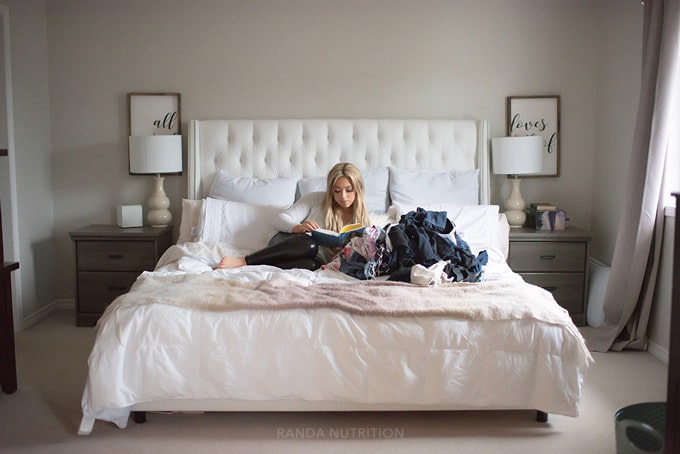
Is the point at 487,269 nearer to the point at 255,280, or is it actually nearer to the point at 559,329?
the point at 559,329

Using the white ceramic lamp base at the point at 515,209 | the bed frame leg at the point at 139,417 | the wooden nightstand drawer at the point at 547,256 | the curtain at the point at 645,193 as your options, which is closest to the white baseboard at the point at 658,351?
the curtain at the point at 645,193

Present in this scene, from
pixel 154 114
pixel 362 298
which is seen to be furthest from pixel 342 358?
pixel 154 114

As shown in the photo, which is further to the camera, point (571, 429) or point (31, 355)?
point (31, 355)

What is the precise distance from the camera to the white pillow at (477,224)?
4012 mm

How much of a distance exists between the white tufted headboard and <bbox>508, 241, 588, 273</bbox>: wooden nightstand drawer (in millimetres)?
500

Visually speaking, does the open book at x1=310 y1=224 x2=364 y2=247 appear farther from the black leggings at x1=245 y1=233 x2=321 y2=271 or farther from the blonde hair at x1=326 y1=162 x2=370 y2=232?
the blonde hair at x1=326 y1=162 x2=370 y2=232

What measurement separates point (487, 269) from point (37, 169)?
3.19 m

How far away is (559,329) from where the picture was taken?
2637mm

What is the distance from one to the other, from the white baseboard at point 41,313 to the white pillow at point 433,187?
2597mm

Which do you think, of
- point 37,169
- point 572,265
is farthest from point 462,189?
point 37,169

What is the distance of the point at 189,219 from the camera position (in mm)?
4266

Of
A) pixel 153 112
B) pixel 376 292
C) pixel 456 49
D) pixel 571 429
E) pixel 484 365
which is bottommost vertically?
pixel 571 429

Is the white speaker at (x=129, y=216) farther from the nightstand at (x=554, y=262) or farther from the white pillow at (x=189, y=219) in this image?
the nightstand at (x=554, y=262)

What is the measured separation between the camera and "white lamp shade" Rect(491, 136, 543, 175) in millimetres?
4363
